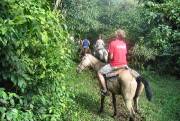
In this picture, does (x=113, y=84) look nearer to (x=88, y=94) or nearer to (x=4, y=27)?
(x=88, y=94)

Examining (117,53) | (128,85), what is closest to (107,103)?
(117,53)

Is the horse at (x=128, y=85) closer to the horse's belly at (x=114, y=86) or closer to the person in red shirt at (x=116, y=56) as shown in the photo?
the horse's belly at (x=114, y=86)

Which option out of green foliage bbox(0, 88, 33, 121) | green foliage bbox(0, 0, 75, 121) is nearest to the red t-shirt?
green foliage bbox(0, 0, 75, 121)

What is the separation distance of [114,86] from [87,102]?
2.16 m

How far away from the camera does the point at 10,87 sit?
824 centimetres

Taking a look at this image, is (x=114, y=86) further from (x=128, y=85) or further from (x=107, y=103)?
(x=107, y=103)

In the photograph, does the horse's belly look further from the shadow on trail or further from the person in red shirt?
the shadow on trail

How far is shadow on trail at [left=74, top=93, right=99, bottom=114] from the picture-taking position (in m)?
15.6

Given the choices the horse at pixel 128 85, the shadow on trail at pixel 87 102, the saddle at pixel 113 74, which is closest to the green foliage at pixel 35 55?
the horse at pixel 128 85

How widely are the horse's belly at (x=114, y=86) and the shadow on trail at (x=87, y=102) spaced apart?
3.74 feet

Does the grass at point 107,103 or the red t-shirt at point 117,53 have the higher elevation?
the red t-shirt at point 117,53

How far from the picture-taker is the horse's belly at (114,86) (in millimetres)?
14319

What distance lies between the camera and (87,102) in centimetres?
1638

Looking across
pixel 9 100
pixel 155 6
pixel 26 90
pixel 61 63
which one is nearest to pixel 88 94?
pixel 155 6
